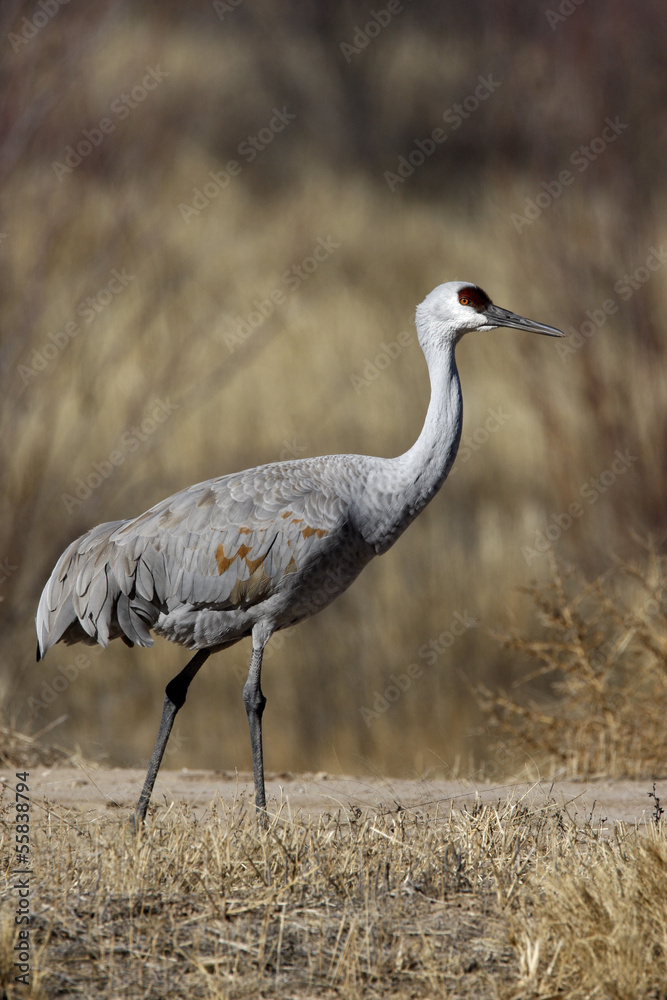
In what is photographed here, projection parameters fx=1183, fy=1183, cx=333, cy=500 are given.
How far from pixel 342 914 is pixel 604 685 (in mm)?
3331

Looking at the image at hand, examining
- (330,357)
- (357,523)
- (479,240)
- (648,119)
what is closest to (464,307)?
(357,523)

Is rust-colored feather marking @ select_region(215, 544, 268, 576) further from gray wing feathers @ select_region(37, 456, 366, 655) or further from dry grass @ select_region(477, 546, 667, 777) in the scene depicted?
dry grass @ select_region(477, 546, 667, 777)

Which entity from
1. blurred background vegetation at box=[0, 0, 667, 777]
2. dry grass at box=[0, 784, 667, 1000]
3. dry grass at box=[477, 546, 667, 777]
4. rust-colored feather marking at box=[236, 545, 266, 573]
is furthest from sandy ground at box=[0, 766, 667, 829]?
dry grass at box=[0, 784, 667, 1000]

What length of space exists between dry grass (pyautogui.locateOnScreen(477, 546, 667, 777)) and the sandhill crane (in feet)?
5.68

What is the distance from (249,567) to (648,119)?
3437 mm

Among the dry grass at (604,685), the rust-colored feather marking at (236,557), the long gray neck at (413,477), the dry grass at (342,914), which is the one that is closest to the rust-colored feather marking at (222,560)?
the rust-colored feather marking at (236,557)

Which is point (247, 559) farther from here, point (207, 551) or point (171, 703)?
point (171, 703)

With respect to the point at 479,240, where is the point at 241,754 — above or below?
below

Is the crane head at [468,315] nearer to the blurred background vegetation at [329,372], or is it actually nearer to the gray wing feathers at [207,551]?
the gray wing feathers at [207,551]

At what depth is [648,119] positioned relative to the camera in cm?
587

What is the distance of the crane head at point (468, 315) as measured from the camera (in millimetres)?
4176

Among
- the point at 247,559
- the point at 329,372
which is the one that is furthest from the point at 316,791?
the point at 329,372

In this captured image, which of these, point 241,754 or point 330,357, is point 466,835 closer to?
point 241,754

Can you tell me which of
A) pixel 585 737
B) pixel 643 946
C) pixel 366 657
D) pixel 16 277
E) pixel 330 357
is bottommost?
pixel 643 946
